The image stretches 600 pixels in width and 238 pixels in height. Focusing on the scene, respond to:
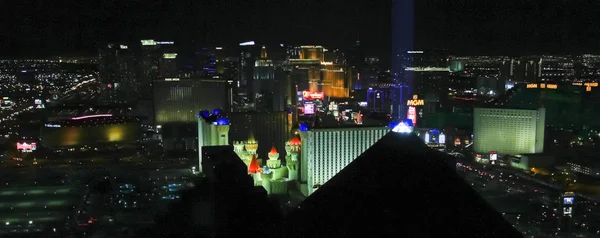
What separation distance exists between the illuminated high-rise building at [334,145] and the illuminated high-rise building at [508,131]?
3.86 metres

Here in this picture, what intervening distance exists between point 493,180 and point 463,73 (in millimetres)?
12212

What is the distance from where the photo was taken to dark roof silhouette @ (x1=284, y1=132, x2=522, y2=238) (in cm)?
125

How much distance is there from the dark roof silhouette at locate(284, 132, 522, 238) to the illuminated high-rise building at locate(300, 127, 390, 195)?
6699 mm

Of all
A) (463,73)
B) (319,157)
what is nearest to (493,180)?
(319,157)

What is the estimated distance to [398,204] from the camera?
132cm

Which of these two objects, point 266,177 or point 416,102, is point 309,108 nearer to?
point 416,102

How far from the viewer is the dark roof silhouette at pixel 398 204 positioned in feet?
4.11

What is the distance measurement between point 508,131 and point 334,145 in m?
4.92

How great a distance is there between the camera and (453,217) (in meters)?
1.27

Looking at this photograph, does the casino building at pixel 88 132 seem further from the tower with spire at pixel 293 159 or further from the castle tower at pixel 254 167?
the castle tower at pixel 254 167

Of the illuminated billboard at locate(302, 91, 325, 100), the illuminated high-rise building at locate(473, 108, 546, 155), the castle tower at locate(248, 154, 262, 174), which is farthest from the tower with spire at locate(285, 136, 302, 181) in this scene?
the illuminated billboard at locate(302, 91, 325, 100)

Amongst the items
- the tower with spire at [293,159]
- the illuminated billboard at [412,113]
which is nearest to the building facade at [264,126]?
the tower with spire at [293,159]

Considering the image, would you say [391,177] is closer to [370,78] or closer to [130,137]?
[130,137]

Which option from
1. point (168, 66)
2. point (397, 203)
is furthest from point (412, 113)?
point (397, 203)
